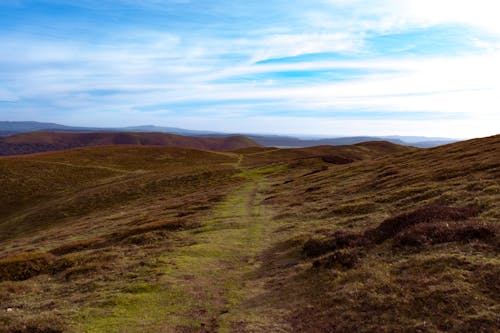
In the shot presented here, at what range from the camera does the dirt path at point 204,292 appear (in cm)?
1429

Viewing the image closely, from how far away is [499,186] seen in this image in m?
26.5

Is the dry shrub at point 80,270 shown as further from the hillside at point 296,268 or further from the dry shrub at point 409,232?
the dry shrub at point 409,232

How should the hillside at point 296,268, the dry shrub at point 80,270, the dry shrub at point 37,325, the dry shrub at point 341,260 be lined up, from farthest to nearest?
1. the dry shrub at point 80,270
2. the dry shrub at point 341,260
3. the dry shrub at point 37,325
4. the hillside at point 296,268

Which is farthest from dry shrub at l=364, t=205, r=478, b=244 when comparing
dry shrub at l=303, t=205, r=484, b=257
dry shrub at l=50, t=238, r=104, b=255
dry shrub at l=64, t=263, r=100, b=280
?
dry shrub at l=50, t=238, r=104, b=255

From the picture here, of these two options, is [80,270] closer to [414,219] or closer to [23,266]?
[23,266]

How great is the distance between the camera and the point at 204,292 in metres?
17.7

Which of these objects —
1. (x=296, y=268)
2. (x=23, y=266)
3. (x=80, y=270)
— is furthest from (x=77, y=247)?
(x=296, y=268)

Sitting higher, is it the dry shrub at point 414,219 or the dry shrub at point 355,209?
the dry shrub at point 414,219

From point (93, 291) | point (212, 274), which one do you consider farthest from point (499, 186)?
point (93, 291)

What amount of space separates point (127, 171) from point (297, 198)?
227 feet

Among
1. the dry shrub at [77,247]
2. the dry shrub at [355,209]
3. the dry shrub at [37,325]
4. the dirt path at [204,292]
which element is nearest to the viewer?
the dirt path at [204,292]

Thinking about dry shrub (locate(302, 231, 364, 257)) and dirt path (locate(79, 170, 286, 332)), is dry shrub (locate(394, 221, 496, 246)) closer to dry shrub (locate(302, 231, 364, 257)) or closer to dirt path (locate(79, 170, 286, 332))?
dry shrub (locate(302, 231, 364, 257))

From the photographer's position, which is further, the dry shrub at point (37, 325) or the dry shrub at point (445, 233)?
the dry shrub at point (445, 233)

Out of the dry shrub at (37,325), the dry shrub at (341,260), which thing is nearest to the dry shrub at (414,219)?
the dry shrub at (341,260)
